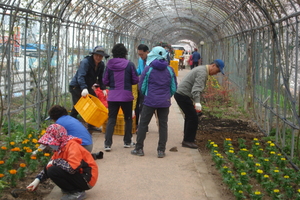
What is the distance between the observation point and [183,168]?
6168mm

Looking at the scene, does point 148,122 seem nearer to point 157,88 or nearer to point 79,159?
point 157,88

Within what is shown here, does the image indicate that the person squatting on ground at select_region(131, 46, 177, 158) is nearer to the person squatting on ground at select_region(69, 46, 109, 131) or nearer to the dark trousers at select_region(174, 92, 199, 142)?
the dark trousers at select_region(174, 92, 199, 142)

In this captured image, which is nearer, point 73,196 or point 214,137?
point 73,196

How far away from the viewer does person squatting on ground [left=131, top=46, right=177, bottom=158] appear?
21.2 feet

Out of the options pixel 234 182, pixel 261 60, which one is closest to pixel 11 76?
pixel 234 182

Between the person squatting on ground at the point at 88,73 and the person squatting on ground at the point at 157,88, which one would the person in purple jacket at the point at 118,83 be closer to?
the person squatting on ground at the point at 157,88

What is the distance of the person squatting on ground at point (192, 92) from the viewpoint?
6.83 metres

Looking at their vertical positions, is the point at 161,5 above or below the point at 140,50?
above

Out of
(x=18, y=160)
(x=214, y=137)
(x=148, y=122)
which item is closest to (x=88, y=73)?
(x=148, y=122)

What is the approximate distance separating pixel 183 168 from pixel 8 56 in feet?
9.78

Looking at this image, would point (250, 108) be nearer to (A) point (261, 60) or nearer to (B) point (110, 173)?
(A) point (261, 60)

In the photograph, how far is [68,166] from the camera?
4410 mm

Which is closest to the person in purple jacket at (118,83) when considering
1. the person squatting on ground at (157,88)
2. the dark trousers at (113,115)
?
the dark trousers at (113,115)

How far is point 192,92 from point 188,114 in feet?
1.85
